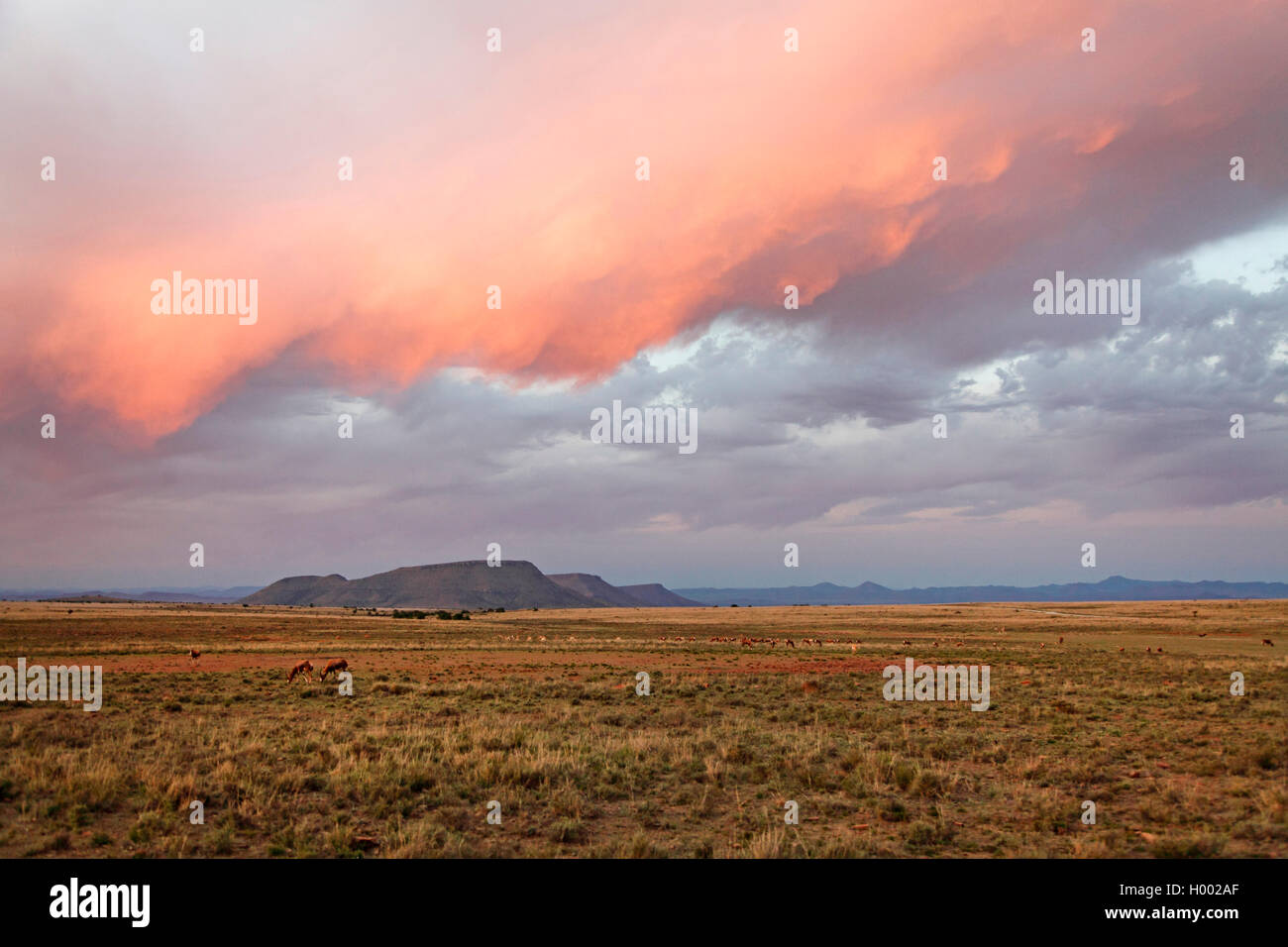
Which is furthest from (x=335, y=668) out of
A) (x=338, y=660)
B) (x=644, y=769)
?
(x=644, y=769)

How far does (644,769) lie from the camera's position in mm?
13414

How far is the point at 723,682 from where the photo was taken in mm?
28547

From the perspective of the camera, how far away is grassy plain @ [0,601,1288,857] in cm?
976

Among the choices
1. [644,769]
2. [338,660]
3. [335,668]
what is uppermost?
[644,769]

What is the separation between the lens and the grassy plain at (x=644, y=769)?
9758 mm

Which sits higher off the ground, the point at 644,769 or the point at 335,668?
the point at 644,769

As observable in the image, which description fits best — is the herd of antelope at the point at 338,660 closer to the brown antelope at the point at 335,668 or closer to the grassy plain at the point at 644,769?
the brown antelope at the point at 335,668

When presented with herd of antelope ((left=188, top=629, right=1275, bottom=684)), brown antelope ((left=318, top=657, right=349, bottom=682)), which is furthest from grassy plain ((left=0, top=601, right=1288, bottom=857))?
brown antelope ((left=318, top=657, right=349, bottom=682))

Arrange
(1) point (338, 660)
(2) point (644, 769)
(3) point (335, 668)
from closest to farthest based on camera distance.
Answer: (2) point (644, 769) < (3) point (335, 668) < (1) point (338, 660)

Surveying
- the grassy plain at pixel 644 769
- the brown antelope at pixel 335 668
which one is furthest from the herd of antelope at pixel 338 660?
the grassy plain at pixel 644 769

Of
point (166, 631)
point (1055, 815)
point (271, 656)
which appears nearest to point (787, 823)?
point (1055, 815)

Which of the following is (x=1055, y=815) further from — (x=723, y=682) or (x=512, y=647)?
(x=512, y=647)

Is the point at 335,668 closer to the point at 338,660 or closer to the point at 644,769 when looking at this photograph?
the point at 338,660
